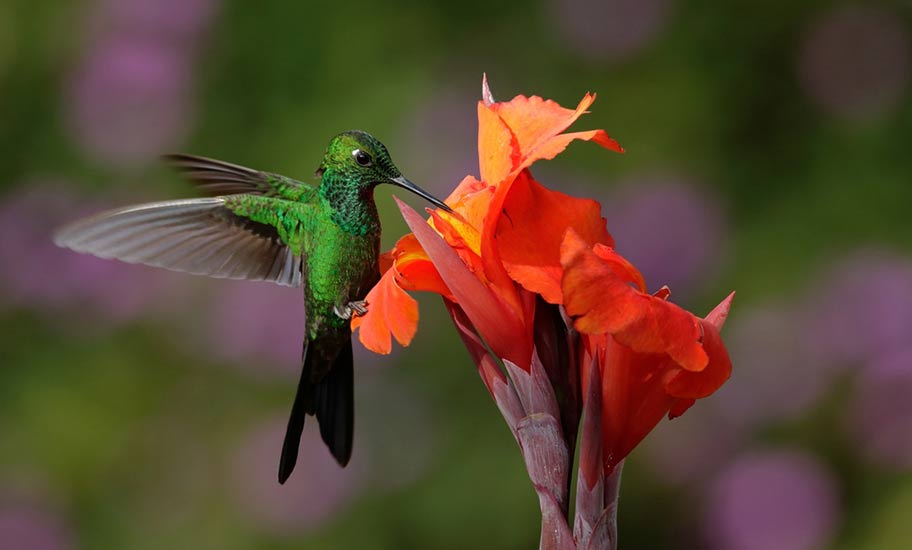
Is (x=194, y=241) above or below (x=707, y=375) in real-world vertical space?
above

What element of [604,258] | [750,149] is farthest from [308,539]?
[604,258]

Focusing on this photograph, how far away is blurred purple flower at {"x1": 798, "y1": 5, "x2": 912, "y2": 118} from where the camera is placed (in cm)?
269

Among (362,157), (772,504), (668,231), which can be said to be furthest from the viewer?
(668,231)

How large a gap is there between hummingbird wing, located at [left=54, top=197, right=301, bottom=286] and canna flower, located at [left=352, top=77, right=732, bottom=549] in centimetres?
37

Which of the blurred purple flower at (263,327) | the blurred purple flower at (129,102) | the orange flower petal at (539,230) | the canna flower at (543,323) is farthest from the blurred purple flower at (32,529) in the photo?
the orange flower petal at (539,230)

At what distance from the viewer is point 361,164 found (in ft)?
3.58

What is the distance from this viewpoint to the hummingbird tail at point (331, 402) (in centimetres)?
122

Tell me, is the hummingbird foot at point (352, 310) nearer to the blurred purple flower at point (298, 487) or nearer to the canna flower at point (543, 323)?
the canna flower at point (543, 323)

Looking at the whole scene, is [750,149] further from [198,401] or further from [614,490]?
[614,490]

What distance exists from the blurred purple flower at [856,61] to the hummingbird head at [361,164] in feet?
6.16

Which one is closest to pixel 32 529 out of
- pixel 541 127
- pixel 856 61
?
pixel 541 127

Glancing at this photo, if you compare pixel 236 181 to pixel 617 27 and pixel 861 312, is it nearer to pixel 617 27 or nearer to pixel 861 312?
pixel 861 312

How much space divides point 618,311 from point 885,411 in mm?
1639

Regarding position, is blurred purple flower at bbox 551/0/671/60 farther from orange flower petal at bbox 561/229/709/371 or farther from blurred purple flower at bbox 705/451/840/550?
orange flower petal at bbox 561/229/709/371
